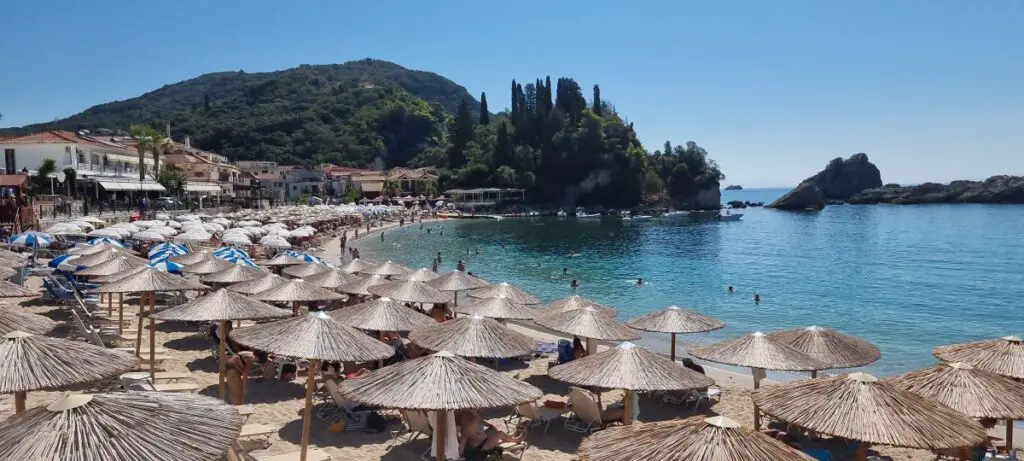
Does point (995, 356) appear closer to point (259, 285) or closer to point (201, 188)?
point (259, 285)

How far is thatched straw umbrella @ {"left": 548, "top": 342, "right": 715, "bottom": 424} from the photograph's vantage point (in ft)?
30.6

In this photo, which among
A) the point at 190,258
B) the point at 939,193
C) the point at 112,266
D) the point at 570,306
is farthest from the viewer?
the point at 939,193

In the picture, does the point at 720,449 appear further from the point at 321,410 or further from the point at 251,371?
the point at 251,371

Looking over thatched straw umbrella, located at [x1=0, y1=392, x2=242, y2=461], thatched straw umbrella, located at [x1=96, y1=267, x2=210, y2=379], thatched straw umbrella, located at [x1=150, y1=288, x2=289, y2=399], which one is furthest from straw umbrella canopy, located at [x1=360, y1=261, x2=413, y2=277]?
thatched straw umbrella, located at [x1=0, y1=392, x2=242, y2=461]

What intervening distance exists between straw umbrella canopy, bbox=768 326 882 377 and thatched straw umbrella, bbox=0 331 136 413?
10.2m

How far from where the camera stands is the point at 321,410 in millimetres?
10570

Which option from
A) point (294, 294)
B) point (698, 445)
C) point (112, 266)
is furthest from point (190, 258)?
point (698, 445)

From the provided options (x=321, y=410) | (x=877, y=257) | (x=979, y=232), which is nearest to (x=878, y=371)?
(x=321, y=410)

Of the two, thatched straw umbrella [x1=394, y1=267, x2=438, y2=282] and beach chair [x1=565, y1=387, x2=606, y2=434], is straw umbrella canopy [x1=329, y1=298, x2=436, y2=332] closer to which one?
beach chair [x1=565, y1=387, x2=606, y2=434]

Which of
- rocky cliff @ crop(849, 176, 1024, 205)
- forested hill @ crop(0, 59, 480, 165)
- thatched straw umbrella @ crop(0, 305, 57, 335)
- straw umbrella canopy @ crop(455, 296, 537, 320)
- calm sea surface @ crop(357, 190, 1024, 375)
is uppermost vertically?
forested hill @ crop(0, 59, 480, 165)

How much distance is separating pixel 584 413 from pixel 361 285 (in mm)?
8594

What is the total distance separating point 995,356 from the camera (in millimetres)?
10406

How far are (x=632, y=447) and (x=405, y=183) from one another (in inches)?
4386

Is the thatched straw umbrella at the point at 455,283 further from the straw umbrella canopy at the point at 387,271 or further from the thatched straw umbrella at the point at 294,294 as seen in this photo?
the thatched straw umbrella at the point at 294,294
